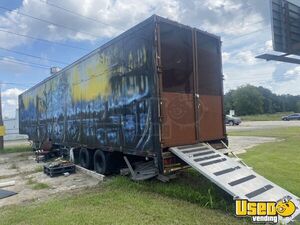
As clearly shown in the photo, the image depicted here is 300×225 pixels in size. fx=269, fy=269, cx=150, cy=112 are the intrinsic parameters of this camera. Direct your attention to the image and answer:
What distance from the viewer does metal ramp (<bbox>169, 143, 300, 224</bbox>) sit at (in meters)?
4.47

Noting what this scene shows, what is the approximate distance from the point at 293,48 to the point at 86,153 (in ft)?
22.5

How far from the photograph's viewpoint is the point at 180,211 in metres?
4.75

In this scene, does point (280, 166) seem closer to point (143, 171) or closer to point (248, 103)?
point (143, 171)

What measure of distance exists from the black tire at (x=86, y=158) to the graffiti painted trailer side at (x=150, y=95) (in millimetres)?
33

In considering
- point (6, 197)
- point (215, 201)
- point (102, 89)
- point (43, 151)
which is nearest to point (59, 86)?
point (43, 151)

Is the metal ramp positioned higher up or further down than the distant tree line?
further down

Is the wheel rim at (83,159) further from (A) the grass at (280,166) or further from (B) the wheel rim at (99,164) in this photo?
(A) the grass at (280,166)

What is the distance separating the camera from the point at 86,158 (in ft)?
30.1

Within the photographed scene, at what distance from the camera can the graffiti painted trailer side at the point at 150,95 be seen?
5688mm

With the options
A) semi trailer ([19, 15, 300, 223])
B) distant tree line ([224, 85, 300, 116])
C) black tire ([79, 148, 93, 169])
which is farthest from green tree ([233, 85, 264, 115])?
semi trailer ([19, 15, 300, 223])

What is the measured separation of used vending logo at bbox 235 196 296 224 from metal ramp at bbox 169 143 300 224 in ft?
0.26

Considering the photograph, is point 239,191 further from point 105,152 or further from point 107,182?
point 105,152

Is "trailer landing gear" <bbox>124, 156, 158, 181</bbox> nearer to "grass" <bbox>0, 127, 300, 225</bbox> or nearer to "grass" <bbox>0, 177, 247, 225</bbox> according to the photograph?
"grass" <bbox>0, 127, 300, 225</bbox>

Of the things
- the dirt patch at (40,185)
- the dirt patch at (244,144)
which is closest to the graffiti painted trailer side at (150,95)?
the dirt patch at (40,185)
